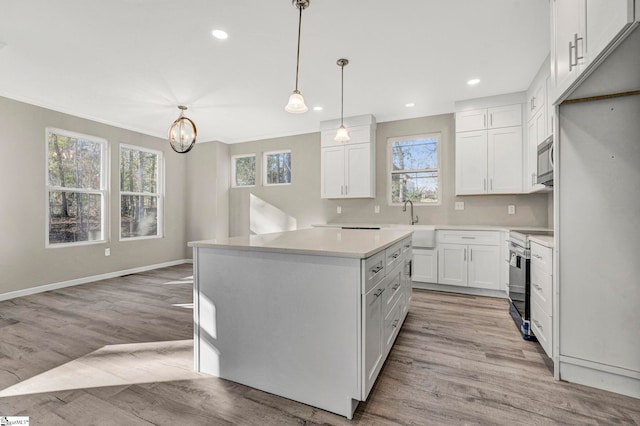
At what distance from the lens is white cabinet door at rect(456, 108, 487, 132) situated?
401cm

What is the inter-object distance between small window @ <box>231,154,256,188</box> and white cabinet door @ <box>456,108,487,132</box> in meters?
3.96

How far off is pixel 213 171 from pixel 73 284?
2982 mm

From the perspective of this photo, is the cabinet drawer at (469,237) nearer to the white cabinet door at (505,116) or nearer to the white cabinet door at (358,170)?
the white cabinet door at (358,170)

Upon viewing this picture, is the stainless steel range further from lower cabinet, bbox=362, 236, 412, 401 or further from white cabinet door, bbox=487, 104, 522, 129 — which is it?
white cabinet door, bbox=487, 104, 522, 129

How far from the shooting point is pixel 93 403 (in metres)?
1.70


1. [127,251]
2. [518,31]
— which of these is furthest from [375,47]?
[127,251]

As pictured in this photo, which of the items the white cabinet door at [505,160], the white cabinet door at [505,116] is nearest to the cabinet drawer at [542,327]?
the white cabinet door at [505,160]

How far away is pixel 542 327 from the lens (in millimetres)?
2205

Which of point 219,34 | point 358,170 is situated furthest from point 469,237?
point 219,34

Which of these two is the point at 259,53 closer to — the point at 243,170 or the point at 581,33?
the point at 581,33

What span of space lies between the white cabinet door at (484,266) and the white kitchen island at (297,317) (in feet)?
7.59

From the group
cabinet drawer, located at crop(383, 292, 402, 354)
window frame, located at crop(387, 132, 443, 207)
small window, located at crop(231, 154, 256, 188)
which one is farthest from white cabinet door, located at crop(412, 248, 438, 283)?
small window, located at crop(231, 154, 256, 188)

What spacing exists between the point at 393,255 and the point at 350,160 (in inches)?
117

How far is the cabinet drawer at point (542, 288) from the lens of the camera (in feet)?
6.73
